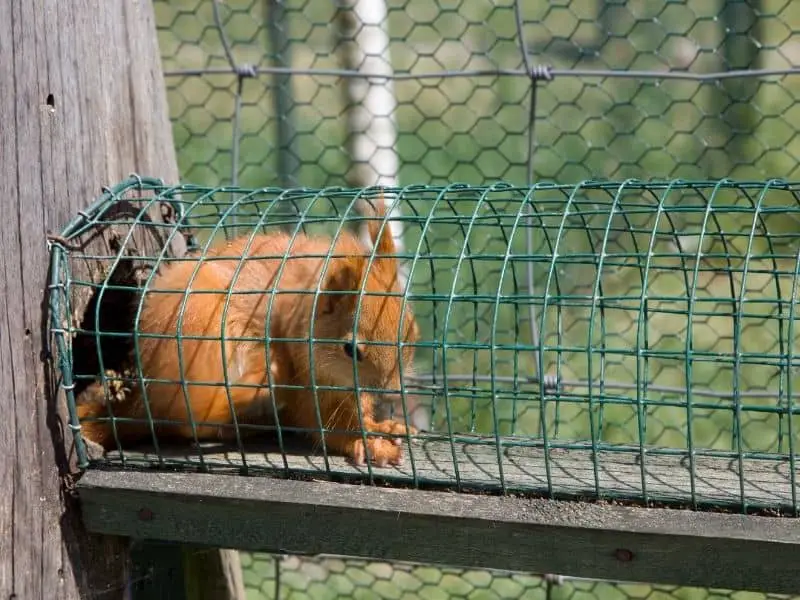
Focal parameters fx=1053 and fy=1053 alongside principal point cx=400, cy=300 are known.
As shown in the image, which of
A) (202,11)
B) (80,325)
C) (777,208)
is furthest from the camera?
(202,11)

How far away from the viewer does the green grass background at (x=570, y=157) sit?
4195mm

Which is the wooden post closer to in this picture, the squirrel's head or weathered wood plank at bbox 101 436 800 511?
weathered wood plank at bbox 101 436 800 511

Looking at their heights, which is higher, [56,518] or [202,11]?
[202,11]

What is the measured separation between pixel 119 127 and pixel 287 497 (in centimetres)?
116

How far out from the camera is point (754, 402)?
469cm

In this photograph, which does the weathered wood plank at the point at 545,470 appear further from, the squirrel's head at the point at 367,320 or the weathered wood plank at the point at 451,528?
the squirrel's head at the point at 367,320

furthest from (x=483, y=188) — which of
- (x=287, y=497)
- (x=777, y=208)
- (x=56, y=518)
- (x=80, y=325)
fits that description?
(x=56, y=518)

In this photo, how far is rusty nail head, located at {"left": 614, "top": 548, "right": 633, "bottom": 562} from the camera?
7.54 feet

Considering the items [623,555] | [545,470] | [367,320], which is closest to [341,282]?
[367,320]

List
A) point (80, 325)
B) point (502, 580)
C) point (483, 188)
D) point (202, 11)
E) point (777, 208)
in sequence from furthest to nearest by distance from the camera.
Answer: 1. point (202, 11)
2. point (502, 580)
3. point (80, 325)
4. point (483, 188)
5. point (777, 208)

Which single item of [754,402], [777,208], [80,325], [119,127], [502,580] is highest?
[119,127]

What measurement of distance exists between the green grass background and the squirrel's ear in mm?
283

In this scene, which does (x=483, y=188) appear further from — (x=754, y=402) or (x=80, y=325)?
(x=754, y=402)

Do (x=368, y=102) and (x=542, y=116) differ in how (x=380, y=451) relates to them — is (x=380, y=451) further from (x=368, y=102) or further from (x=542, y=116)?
(x=368, y=102)
